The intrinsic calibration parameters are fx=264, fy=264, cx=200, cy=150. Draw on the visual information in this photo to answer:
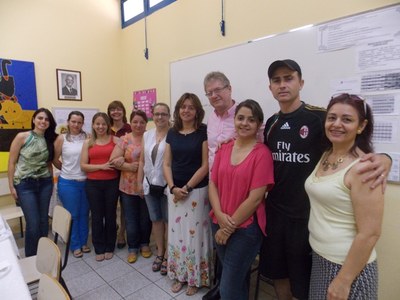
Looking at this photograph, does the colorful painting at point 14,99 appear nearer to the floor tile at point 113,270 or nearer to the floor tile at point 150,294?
the floor tile at point 113,270

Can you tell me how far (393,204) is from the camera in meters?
1.62

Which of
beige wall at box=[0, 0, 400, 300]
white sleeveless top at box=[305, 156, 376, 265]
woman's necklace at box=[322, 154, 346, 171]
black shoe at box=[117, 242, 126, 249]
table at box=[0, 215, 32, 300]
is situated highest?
beige wall at box=[0, 0, 400, 300]

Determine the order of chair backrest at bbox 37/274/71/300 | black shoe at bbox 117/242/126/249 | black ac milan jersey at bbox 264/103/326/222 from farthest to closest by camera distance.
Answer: black shoe at bbox 117/242/126/249, black ac milan jersey at bbox 264/103/326/222, chair backrest at bbox 37/274/71/300

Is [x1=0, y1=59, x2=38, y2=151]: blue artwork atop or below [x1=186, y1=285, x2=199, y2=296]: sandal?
atop

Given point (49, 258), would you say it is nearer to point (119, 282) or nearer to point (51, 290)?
point (51, 290)

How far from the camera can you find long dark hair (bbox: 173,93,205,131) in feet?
6.19

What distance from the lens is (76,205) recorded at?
2600 mm

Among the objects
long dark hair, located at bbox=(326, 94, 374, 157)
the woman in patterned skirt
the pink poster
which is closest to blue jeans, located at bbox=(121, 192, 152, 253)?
the woman in patterned skirt

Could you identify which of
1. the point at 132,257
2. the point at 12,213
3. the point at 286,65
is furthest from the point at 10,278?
the point at 12,213

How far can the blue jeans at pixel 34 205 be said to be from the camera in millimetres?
2326

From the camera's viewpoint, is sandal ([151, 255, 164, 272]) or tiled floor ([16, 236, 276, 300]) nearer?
tiled floor ([16, 236, 276, 300])

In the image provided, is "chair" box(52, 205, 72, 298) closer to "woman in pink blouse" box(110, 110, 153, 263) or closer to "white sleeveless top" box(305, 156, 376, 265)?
"woman in pink blouse" box(110, 110, 153, 263)

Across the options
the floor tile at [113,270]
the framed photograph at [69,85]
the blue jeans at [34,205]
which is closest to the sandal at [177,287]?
the floor tile at [113,270]

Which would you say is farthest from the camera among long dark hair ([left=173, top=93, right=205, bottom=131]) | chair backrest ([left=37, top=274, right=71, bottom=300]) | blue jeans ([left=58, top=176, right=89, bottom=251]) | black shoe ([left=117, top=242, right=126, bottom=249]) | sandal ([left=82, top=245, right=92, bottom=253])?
black shoe ([left=117, top=242, right=126, bottom=249])
